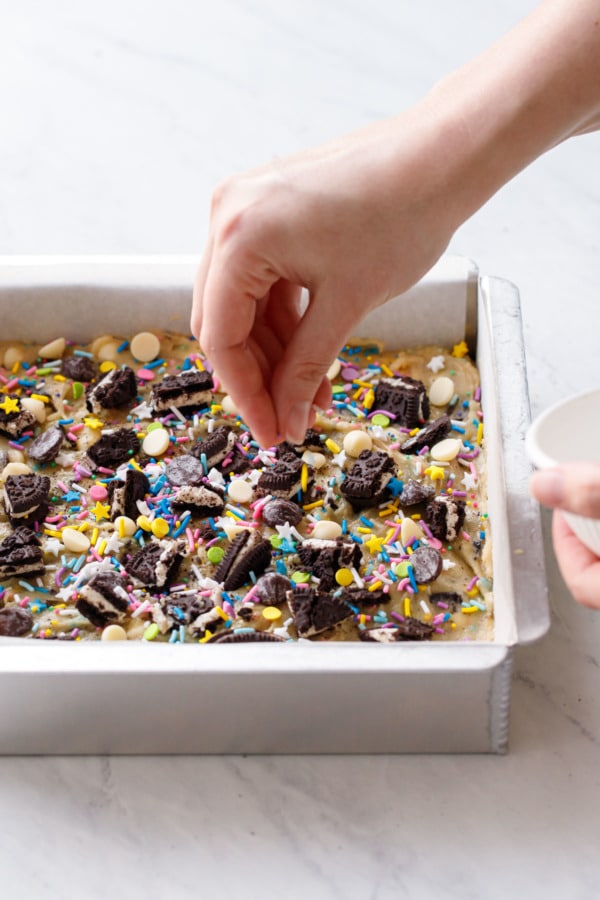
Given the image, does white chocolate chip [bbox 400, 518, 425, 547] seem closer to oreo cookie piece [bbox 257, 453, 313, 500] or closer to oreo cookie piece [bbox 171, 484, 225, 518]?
oreo cookie piece [bbox 257, 453, 313, 500]

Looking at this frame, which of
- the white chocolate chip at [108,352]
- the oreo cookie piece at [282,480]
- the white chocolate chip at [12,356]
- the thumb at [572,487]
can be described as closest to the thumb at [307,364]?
the oreo cookie piece at [282,480]

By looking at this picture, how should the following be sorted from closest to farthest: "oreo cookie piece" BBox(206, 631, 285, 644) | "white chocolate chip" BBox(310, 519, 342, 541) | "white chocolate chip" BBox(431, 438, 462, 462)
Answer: "oreo cookie piece" BBox(206, 631, 285, 644), "white chocolate chip" BBox(310, 519, 342, 541), "white chocolate chip" BBox(431, 438, 462, 462)

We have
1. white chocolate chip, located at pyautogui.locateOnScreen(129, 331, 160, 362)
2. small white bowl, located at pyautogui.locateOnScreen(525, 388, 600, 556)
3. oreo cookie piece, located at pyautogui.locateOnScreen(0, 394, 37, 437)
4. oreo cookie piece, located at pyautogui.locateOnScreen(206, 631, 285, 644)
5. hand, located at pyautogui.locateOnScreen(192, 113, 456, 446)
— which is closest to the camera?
small white bowl, located at pyautogui.locateOnScreen(525, 388, 600, 556)

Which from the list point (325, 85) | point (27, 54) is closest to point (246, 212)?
point (325, 85)

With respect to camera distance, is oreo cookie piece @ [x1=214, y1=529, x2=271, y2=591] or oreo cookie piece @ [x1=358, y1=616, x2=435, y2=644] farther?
oreo cookie piece @ [x1=214, y1=529, x2=271, y2=591]

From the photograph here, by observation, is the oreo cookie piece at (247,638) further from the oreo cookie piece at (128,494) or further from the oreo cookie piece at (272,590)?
the oreo cookie piece at (128,494)

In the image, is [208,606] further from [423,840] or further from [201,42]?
[201,42]

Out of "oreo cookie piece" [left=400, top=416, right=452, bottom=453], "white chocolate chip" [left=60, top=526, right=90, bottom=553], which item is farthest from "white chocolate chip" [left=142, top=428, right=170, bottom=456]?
"oreo cookie piece" [left=400, top=416, right=452, bottom=453]
